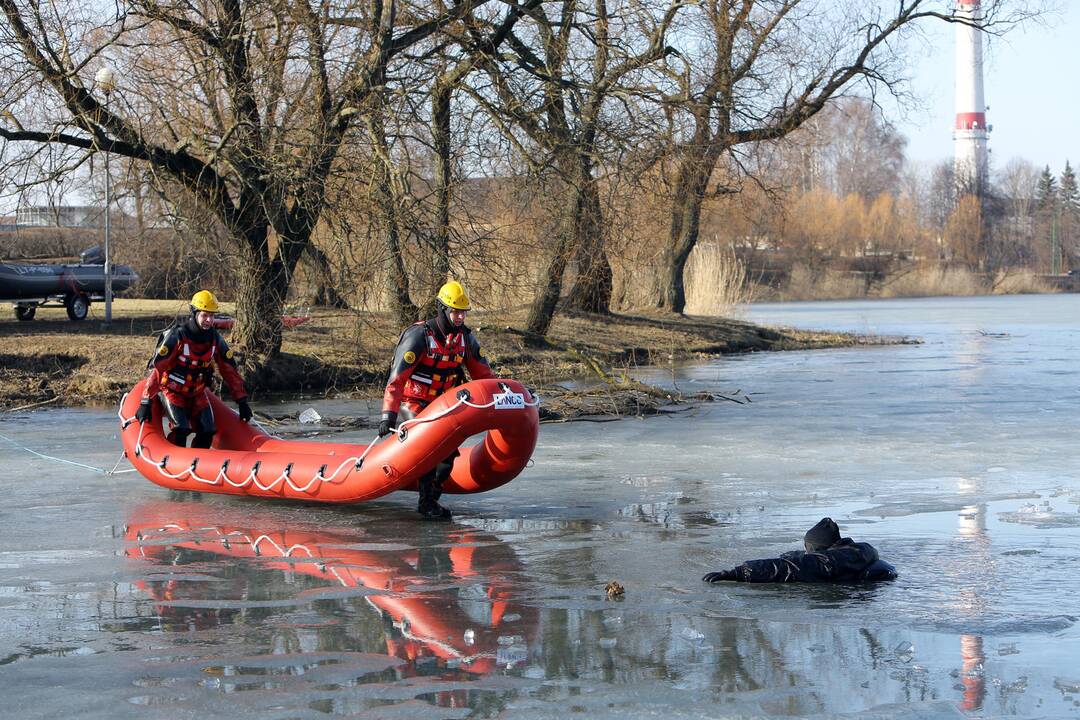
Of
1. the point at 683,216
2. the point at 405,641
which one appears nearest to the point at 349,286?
the point at 405,641

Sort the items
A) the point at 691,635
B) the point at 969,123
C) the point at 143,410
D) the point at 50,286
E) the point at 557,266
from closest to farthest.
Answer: the point at 691,635 → the point at 143,410 → the point at 557,266 → the point at 50,286 → the point at 969,123

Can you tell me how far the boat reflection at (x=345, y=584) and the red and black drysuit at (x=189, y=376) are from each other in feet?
4.39

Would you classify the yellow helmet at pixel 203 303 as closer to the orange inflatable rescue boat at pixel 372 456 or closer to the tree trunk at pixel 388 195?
the orange inflatable rescue boat at pixel 372 456

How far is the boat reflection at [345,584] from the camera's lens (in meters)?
6.25

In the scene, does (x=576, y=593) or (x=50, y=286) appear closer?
(x=576, y=593)

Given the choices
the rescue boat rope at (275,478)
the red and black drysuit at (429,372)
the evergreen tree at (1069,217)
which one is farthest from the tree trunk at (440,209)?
the evergreen tree at (1069,217)

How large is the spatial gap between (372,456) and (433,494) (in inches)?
20.2

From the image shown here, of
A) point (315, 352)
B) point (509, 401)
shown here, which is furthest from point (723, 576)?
point (315, 352)

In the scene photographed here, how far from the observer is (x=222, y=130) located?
17.4m

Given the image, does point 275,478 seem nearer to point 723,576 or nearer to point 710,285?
point 723,576

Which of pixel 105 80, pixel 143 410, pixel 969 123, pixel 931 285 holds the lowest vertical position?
pixel 143 410

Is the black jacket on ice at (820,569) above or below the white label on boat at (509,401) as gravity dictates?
below

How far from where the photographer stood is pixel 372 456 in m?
9.73

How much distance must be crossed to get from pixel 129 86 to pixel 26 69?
148cm
